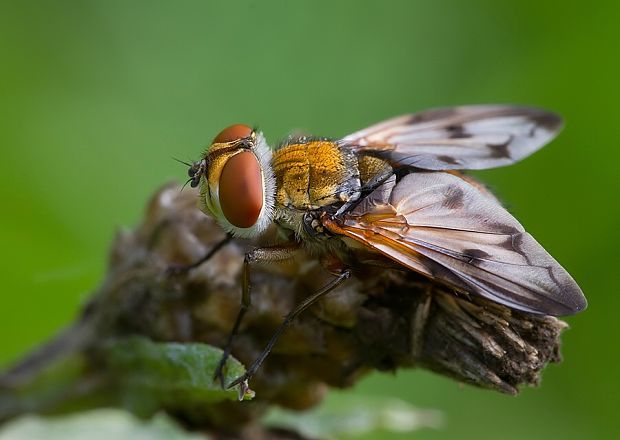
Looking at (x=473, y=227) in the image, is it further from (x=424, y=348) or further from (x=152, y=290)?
(x=152, y=290)

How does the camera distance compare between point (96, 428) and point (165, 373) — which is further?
point (96, 428)

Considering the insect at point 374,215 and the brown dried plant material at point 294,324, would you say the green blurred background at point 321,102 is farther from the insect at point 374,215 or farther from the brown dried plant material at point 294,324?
the insect at point 374,215

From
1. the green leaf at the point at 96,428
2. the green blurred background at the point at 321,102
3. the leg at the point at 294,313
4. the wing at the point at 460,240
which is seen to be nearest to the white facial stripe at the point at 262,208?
the wing at the point at 460,240

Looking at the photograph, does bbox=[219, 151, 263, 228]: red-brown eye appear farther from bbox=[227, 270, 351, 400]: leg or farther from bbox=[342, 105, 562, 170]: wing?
bbox=[342, 105, 562, 170]: wing

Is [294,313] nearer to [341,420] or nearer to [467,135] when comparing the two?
[341,420]

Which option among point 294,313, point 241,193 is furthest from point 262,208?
point 294,313

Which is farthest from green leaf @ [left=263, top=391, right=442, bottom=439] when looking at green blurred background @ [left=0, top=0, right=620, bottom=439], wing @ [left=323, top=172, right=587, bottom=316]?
green blurred background @ [left=0, top=0, right=620, bottom=439]

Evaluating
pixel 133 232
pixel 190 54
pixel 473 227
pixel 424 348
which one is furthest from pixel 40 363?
pixel 190 54
